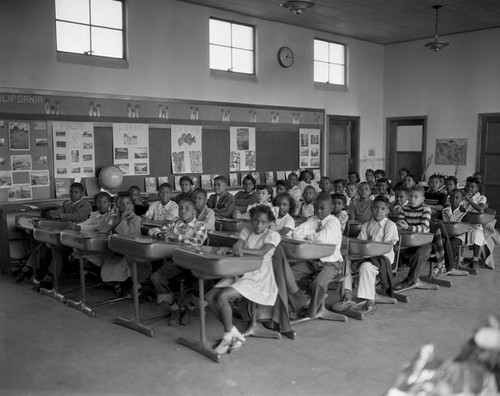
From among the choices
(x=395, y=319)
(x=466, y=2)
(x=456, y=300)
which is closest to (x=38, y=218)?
(x=395, y=319)

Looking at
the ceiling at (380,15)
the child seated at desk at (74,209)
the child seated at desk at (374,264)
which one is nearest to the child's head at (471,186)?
the child seated at desk at (374,264)

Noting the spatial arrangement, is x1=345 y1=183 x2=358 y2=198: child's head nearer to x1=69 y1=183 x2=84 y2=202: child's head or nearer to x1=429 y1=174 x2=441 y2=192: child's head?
x1=429 y1=174 x2=441 y2=192: child's head

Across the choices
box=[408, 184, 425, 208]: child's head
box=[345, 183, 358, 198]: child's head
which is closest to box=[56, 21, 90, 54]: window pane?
box=[345, 183, 358, 198]: child's head

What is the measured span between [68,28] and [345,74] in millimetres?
5709

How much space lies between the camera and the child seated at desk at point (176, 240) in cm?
466

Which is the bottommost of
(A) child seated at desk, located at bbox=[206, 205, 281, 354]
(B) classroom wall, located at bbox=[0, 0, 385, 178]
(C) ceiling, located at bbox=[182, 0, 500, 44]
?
(A) child seated at desk, located at bbox=[206, 205, 281, 354]

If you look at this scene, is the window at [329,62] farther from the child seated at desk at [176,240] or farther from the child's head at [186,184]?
the child seated at desk at [176,240]

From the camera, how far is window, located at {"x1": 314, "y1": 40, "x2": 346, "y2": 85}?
1024 centimetres

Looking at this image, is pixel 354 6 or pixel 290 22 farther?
pixel 290 22

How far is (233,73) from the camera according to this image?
884cm

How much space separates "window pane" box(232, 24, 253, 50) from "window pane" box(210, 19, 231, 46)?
5.0 inches

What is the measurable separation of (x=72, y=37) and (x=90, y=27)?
294 mm

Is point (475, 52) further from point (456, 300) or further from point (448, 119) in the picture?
point (456, 300)

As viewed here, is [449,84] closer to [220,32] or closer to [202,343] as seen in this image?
[220,32]
